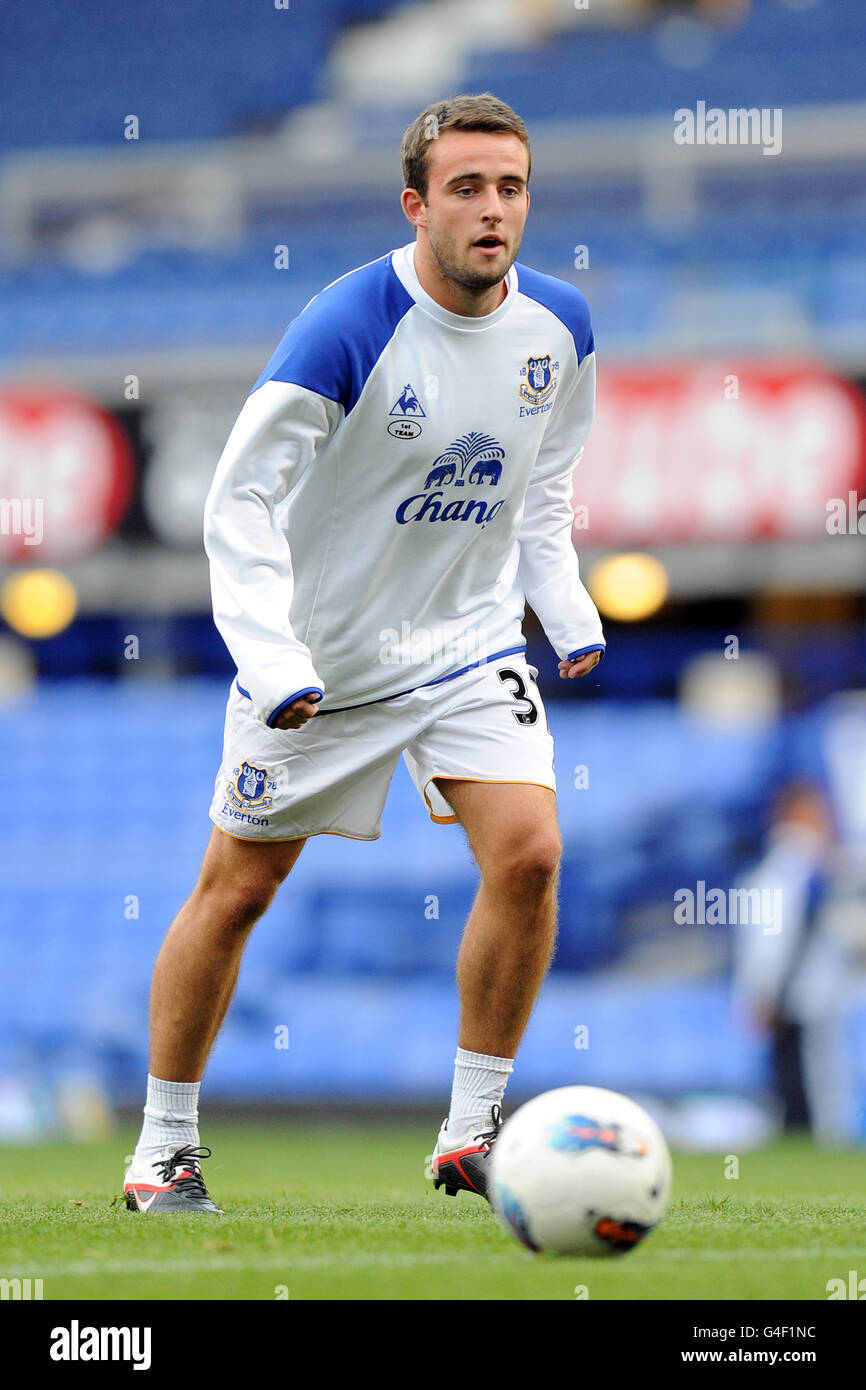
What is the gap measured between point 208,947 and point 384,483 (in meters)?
1.29

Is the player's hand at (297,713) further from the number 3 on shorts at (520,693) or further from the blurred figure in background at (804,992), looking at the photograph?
the blurred figure in background at (804,992)

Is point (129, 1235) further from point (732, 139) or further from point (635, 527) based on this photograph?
point (732, 139)

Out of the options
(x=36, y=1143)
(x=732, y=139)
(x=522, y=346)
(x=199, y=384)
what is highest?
(x=732, y=139)

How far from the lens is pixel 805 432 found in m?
13.3

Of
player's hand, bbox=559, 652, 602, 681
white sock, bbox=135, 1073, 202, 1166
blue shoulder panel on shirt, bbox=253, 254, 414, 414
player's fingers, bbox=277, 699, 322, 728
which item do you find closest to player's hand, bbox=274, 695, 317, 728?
player's fingers, bbox=277, 699, 322, 728

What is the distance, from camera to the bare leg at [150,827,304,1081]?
4.91m

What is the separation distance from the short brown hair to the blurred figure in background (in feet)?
28.2

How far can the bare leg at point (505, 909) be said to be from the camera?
4.76m

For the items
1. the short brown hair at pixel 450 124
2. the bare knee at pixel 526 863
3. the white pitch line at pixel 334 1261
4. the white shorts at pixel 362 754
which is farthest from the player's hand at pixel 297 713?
the short brown hair at pixel 450 124

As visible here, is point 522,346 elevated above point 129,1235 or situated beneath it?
elevated above

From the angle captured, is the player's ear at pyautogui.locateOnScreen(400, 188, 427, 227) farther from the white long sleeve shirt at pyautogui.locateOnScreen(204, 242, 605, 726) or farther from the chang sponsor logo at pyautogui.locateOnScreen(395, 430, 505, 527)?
the chang sponsor logo at pyautogui.locateOnScreen(395, 430, 505, 527)

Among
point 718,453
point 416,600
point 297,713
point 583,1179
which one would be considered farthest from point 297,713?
point 718,453

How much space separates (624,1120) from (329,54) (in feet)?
69.6

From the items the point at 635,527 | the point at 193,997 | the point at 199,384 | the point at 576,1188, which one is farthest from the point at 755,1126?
the point at 576,1188
